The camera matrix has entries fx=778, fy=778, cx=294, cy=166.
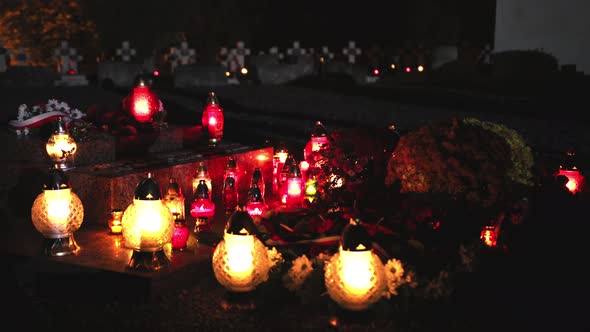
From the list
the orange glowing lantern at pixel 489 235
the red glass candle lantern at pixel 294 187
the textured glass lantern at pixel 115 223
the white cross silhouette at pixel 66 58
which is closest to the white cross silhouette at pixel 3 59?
the white cross silhouette at pixel 66 58

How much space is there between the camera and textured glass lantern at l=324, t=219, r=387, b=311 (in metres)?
4.69

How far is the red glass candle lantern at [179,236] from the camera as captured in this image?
5824mm

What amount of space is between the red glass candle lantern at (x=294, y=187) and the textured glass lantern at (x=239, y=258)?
6.78 feet

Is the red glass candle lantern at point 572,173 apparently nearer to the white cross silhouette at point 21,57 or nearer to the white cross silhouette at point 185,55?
the white cross silhouette at point 185,55

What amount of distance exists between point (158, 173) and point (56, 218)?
156cm

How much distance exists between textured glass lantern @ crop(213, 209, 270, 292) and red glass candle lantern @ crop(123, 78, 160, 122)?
3260 millimetres

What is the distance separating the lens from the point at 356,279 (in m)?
4.73

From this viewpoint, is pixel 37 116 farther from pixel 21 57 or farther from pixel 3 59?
pixel 21 57

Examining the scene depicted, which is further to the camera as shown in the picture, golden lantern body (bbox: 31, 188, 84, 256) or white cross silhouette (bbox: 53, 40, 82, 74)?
white cross silhouette (bbox: 53, 40, 82, 74)

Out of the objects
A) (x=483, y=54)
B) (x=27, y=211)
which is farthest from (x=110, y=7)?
(x=27, y=211)

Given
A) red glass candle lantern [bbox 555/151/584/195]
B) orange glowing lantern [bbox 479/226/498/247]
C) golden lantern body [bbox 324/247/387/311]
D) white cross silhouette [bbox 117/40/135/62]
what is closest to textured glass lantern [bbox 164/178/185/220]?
golden lantern body [bbox 324/247/387/311]

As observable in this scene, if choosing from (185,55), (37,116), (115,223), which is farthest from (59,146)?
(185,55)

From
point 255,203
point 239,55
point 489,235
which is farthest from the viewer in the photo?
point 239,55

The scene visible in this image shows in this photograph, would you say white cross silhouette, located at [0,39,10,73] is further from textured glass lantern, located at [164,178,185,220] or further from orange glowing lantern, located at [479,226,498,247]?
orange glowing lantern, located at [479,226,498,247]
